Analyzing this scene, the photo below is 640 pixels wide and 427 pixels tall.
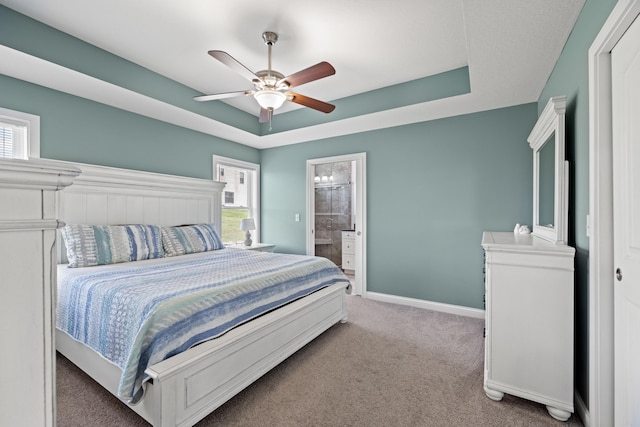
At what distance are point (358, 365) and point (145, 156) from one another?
3302 millimetres

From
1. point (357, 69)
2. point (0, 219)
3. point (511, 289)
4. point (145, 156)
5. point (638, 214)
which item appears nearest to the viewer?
point (0, 219)

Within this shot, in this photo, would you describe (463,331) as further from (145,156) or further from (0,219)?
(145,156)

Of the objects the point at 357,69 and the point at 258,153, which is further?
the point at 258,153

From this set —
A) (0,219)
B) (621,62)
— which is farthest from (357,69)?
(0,219)

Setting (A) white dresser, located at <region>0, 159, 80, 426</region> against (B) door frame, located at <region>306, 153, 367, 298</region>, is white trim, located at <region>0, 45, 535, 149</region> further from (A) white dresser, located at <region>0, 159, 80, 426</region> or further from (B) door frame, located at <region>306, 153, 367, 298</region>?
(A) white dresser, located at <region>0, 159, 80, 426</region>

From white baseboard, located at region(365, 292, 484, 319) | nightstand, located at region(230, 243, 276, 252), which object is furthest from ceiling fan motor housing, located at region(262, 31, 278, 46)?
white baseboard, located at region(365, 292, 484, 319)

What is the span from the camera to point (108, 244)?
274 cm

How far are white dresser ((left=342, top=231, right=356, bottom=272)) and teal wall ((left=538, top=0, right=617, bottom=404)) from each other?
13.0 feet

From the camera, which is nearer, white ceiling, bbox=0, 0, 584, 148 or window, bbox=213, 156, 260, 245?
white ceiling, bbox=0, 0, 584, 148

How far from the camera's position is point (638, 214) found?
1226 mm

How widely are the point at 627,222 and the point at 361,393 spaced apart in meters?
1.73

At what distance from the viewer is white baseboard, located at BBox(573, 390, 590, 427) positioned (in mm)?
1641

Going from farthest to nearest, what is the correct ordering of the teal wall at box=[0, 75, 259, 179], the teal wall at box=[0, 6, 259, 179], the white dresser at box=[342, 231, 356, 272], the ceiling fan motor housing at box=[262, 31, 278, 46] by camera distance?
the white dresser at box=[342, 231, 356, 272]
the teal wall at box=[0, 75, 259, 179]
the ceiling fan motor housing at box=[262, 31, 278, 46]
the teal wall at box=[0, 6, 259, 179]

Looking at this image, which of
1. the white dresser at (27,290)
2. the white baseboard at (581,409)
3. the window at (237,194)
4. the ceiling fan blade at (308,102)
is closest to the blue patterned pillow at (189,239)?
the window at (237,194)
